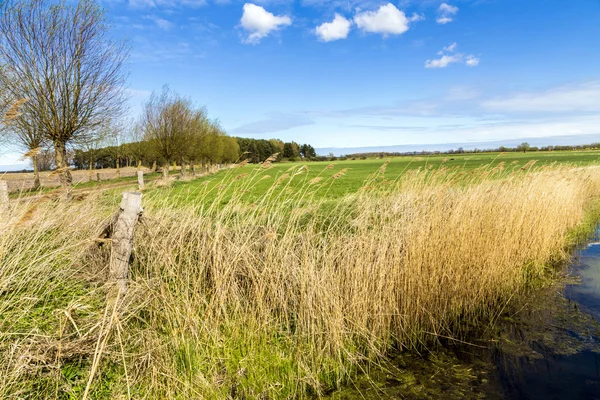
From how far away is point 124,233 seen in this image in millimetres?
3566

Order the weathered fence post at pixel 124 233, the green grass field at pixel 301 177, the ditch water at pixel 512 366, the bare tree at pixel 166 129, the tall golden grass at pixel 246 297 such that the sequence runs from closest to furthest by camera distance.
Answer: the tall golden grass at pixel 246 297, the weathered fence post at pixel 124 233, the ditch water at pixel 512 366, the green grass field at pixel 301 177, the bare tree at pixel 166 129

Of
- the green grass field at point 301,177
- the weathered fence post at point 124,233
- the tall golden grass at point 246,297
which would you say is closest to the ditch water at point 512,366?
the tall golden grass at point 246,297

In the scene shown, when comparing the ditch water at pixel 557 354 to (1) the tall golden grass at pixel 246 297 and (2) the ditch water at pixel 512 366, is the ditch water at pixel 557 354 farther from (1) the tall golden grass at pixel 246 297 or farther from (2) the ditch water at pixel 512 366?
(1) the tall golden grass at pixel 246 297

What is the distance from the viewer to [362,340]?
4.45 meters

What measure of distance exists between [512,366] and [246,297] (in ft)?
11.9

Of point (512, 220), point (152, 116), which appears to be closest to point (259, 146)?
point (152, 116)

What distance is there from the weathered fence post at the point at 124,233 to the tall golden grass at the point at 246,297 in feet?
0.70

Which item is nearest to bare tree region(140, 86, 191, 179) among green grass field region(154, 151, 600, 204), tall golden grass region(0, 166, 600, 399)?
green grass field region(154, 151, 600, 204)

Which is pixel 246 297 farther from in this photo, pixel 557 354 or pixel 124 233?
pixel 557 354

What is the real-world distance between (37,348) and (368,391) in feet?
11.0

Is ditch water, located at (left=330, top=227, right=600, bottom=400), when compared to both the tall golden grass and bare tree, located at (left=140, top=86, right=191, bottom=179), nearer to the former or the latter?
the tall golden grass

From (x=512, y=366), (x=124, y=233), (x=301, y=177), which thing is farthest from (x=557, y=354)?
(x=301, y=177)

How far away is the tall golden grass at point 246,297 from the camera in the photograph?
294 centimetres

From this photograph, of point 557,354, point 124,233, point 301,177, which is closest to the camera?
point 124,233
